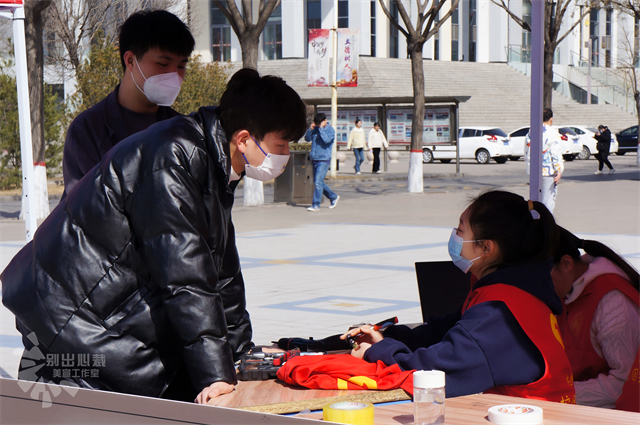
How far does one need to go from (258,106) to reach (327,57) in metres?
21.5

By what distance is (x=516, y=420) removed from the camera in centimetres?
217

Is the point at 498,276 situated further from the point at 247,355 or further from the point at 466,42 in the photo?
the point at 466,42

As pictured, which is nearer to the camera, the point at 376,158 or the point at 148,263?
the point at 148,263

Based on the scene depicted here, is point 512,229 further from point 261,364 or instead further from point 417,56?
point 417,56

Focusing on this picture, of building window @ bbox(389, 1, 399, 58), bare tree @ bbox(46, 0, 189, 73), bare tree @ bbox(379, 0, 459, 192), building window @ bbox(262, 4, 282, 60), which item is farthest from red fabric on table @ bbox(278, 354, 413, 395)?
building window @ bbox(389, 1, 399, 58)

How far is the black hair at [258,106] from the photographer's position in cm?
254

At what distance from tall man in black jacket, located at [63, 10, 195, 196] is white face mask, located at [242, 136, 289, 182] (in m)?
0.88

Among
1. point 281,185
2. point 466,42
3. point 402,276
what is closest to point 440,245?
point 402,276

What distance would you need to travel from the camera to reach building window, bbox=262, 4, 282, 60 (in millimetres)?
43844

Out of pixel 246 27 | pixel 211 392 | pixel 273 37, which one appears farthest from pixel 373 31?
pixel 211 392

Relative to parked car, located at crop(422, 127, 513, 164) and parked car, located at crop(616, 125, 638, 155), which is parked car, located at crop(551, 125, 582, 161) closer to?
parked car, located at crop(422, 127, 513, 164)

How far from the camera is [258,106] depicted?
2.55 meters

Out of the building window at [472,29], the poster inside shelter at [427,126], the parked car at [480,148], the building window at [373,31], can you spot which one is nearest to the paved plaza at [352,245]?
the poster inside shelter at [427,126]

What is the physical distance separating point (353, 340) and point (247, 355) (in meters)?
0.44
